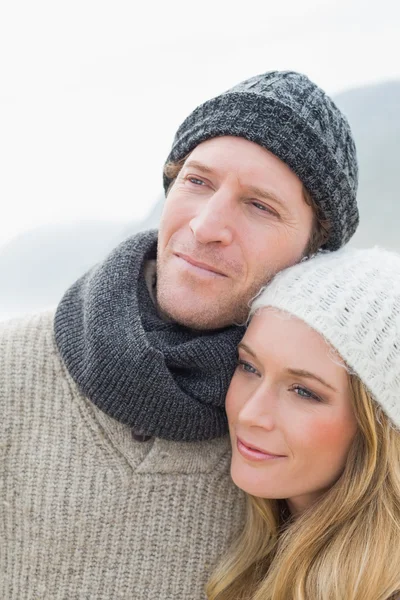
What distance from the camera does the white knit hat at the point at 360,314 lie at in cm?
102

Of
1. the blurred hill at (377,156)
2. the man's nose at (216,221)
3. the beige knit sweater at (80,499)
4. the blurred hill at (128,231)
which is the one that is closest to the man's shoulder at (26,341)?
the beige knit sweater at (80,499)

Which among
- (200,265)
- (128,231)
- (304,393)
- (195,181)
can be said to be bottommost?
(128,231)

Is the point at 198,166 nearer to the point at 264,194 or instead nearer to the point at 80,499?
the point at 264,194

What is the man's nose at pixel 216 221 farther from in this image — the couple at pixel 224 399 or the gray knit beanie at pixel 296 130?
the gray knit beanie at pixel 296 130

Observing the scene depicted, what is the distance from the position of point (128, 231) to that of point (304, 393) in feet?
4.25

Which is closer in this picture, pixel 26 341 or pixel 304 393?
pixel 304 393

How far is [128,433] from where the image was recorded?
1183 millimetres

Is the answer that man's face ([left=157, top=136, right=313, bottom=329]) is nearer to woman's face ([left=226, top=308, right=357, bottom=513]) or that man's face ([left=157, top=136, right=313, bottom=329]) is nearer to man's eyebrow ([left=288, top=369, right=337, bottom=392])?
woman's face ([left=226, top=308, right=357, bottom=513])

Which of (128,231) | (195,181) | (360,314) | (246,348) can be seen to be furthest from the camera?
(128,231)

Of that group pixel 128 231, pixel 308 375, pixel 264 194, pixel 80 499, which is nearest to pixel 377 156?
pixel 128 231

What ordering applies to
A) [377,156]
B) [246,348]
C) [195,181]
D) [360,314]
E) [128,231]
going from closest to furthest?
[360,314], [246,348], [195,181], [377,156], [128,231]

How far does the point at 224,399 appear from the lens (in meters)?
1.18

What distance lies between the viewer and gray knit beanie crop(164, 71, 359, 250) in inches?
46.4

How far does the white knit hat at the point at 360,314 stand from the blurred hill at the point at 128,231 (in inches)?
34.9
